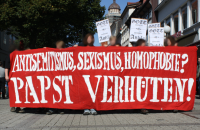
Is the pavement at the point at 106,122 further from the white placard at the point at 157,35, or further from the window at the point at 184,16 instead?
the window at the point at 184,16

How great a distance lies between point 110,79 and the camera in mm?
6965

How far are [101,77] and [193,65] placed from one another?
2482mm

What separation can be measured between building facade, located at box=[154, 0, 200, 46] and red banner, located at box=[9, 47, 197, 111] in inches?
423

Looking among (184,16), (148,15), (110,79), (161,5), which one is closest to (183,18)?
(184,16)

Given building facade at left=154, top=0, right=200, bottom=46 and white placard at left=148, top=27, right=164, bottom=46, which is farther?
building facade at left=154, top=0, right=200, bottom=46

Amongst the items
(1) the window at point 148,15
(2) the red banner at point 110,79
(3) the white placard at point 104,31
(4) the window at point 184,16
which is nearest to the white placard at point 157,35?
(3) the white placard at point 104,31

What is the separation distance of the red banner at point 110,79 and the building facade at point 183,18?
10.8 meters

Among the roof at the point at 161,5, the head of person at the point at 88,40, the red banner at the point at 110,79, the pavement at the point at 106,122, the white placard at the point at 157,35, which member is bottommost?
the pavement at the point at 106,122

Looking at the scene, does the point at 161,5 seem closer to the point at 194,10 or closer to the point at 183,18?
the point at 183,18

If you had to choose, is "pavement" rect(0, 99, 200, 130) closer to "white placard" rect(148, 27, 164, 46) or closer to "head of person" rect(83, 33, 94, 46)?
"head of person" rect(83, 33, 94, 46)

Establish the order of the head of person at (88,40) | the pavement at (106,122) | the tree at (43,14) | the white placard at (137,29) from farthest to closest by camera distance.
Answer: the tree at (43,14)
the white placard at (137,29)
the head of person at (88,40)
the pavement at (106,122)

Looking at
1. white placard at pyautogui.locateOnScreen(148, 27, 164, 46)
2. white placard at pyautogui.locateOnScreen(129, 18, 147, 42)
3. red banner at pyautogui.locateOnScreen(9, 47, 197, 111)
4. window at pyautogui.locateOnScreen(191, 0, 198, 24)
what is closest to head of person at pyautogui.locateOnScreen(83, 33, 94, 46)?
red banner at pyautogui.locateOnScreen(9, 47, 197, 111)

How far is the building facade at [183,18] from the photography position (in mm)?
17375

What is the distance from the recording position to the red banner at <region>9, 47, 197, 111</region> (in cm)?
695
